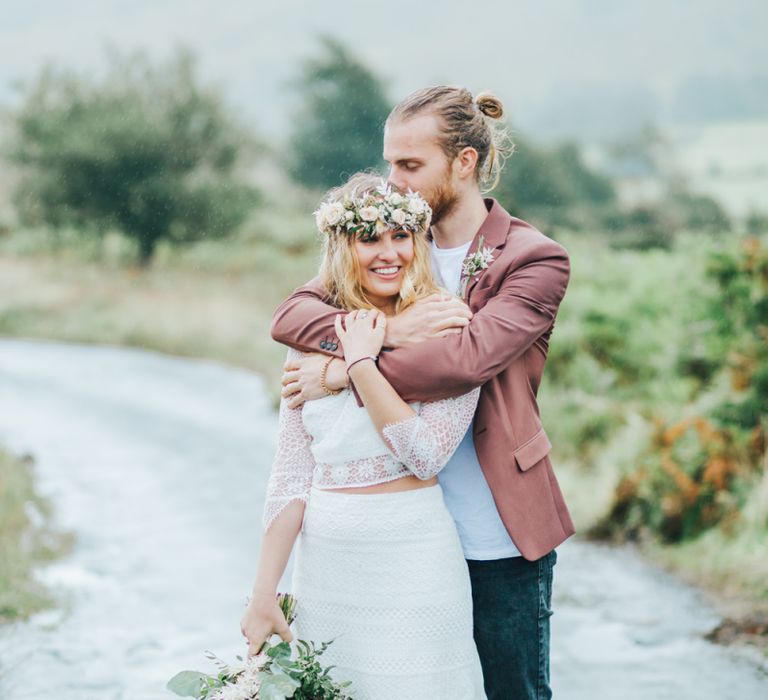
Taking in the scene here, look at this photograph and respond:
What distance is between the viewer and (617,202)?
26.8m

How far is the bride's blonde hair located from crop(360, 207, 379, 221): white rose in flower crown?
3.1 inches

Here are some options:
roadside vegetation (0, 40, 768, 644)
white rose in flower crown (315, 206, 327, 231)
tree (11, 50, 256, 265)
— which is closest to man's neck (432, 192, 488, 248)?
white rose in flower crown (315, 206, 327, 231)

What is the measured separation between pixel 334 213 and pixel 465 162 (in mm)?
478

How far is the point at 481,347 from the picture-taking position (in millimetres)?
2666

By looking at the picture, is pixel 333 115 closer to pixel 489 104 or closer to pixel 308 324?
pixel 489 104

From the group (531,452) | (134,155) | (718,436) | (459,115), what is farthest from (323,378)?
(134,155)

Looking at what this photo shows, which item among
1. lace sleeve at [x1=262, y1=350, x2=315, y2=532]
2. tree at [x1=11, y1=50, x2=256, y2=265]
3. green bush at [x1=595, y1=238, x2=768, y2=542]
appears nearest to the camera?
lace sleeve at [x1=262, y1=350, x2=315, y2=532]

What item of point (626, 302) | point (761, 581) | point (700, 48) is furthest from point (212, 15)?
point (761, 581)

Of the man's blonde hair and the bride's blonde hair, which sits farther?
the man's blonde hair

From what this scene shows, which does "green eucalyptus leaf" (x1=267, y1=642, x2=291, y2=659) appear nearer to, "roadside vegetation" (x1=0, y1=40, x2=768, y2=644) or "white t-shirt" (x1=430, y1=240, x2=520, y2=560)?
"white t-shirt" (x1=430, y1=240, x2=520, y2=560)

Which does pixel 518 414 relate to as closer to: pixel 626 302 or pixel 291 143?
pixel 626 302

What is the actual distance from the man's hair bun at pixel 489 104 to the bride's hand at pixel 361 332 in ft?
2.49

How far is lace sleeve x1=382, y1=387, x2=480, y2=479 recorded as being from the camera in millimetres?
2645

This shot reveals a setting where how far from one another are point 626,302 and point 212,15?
255ft
